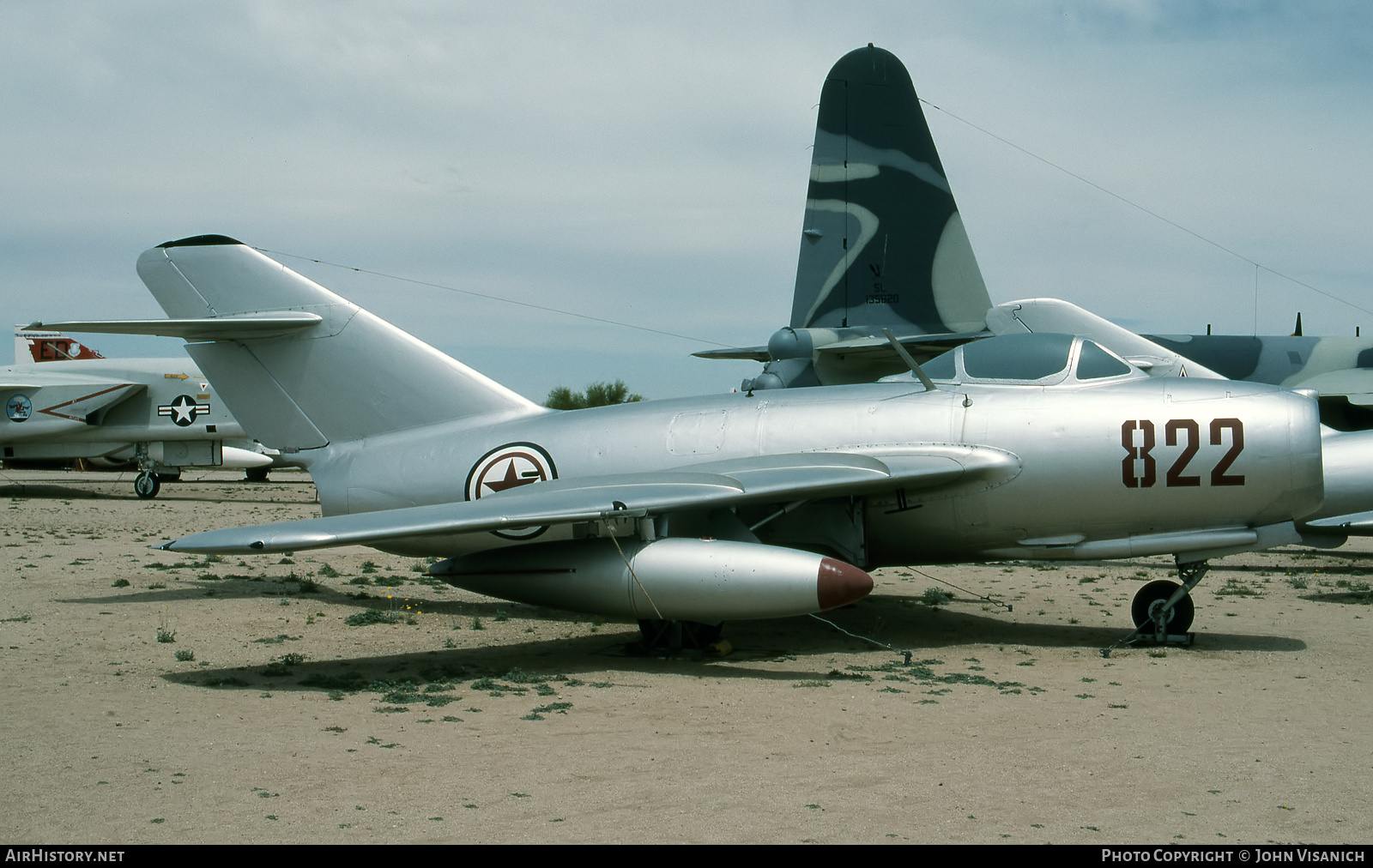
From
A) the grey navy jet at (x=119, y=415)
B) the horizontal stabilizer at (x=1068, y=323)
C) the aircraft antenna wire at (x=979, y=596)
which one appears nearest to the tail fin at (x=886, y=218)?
the horizontal stabilizer at (x=1068, y=323)

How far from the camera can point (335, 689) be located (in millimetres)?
7348

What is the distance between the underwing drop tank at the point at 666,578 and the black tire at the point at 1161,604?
2978mm

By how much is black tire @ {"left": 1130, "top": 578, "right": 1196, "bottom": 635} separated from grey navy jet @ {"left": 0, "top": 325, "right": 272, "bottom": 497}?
26313 millimetres

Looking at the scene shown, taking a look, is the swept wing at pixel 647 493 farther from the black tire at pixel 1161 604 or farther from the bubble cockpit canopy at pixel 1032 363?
the black tire at pixel 1161 604

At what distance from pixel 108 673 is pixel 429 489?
3190mm

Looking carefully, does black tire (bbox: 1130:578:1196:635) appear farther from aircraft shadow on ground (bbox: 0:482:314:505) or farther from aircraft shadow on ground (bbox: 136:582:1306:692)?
aircraft shadow on ground (bbox: 0:482:314:505)

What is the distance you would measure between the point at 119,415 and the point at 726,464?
27.1 metres

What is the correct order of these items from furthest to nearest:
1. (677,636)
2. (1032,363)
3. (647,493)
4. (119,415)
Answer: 1. (119,415)
2. (1032,363)
3. (677,636)
4. (647,493)

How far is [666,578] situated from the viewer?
307 inches

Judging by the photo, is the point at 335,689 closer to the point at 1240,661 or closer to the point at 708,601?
Answer: the point at 708,601

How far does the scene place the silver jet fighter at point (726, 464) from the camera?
782 cm

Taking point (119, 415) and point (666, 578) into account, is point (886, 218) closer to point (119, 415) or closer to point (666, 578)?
point (666, 578)

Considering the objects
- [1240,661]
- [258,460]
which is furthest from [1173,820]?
[258,460]

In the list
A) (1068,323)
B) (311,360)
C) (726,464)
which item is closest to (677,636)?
(726,464)
